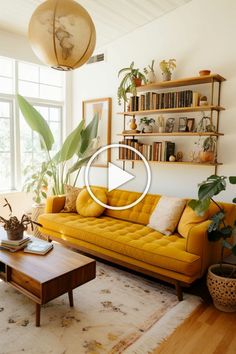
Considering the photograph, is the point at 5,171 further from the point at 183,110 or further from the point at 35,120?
the point at 183,110

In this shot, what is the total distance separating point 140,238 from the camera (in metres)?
2.80

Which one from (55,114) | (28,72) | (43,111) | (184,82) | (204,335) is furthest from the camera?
(55,114)

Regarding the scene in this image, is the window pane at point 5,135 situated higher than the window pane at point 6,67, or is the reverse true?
the window pane at point 6,67

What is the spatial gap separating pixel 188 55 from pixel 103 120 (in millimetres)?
1577

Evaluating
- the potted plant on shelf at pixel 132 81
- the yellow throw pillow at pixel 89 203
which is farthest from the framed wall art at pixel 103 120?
the yellow throw pillow at pixel 89 203

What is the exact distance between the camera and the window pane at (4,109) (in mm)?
4179

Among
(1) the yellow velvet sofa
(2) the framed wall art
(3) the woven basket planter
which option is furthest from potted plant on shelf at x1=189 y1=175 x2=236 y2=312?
(2) the framed wall art

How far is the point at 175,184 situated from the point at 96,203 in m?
1.06

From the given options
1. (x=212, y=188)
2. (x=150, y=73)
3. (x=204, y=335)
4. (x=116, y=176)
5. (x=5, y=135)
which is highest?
(x=150, y=73)

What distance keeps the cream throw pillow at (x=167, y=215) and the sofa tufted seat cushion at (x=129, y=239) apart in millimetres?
71

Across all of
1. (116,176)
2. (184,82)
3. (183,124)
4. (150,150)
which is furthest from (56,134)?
(184,82)

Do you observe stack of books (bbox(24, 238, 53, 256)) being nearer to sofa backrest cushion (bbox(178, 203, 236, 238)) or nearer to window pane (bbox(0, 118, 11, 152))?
sofa backrest cushion (bbox(178, 203, 236, 238))

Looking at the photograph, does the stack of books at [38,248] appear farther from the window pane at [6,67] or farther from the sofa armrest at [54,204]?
the window pane at [6,67]

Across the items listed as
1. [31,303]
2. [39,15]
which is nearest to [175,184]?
[31,303]
